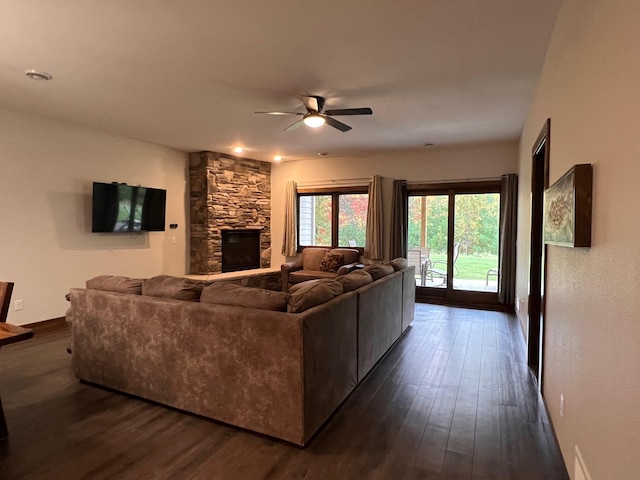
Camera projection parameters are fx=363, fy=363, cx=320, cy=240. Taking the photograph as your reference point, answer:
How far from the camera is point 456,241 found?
6.41m

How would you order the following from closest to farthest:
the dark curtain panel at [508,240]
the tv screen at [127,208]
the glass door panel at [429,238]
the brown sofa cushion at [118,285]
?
the brown sofa cushion at [118,285], the tv screen at [127,208], the dark curtain panel at [508,240], the glass door panel at [429,238]

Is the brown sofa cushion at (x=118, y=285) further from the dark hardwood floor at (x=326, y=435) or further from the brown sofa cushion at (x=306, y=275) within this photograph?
the brown sofa cushion at (x=306, y=275)

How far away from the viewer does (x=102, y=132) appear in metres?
5.35

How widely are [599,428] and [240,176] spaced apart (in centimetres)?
677

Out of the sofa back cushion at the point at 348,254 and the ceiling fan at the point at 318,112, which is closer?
the ceiling fan at the point at 318,112

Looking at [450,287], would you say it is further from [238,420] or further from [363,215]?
[238,420]

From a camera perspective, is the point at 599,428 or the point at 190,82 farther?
the point at 190,82

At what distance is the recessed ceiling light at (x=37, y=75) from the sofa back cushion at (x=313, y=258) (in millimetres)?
4722

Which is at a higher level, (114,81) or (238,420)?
(114,81)

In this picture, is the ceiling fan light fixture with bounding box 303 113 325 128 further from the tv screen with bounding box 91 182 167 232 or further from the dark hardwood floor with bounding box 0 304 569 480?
the tv screen with bounding box 91 182 167 232

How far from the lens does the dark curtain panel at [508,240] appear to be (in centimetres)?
575

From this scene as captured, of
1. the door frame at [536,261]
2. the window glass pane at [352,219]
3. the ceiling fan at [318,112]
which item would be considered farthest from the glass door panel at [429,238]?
the ceiling fan at [318,112]

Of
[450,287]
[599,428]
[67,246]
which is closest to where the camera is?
[599,428]

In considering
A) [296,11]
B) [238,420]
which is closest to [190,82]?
[296,11]
